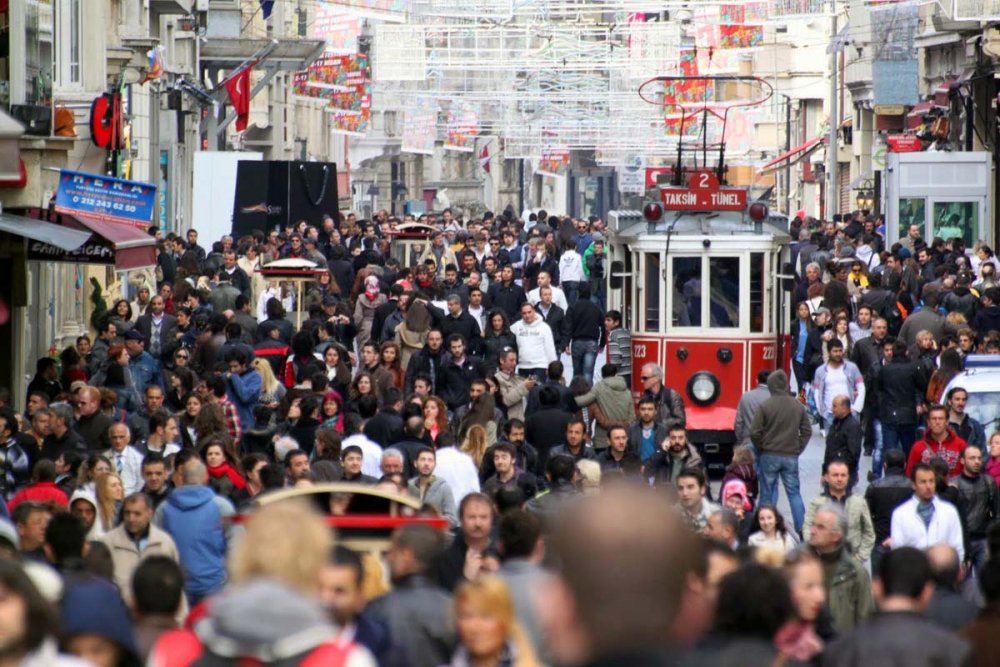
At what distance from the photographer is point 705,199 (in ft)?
59.6

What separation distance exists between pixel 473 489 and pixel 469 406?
3261 mm

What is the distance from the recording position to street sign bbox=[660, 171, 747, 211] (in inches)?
715

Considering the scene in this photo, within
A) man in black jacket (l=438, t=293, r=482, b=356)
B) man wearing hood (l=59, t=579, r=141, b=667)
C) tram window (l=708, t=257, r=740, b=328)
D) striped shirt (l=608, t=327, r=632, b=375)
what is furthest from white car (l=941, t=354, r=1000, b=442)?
man wearing hood (l=59, t=579, r=141, b=667)

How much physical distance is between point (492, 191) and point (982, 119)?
5384cm

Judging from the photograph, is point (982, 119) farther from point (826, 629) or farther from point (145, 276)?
point (826, 629)

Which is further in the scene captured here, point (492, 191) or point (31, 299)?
point (492, 191)

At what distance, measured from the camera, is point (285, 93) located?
57.4 meters

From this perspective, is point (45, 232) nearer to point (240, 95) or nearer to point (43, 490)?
point (43, 490)

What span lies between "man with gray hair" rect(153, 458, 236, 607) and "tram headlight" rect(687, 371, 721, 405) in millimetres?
8231

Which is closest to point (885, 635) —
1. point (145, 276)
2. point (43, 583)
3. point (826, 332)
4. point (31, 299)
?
point (43, 583)

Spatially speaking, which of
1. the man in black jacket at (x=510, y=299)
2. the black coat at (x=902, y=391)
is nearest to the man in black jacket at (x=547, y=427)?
the black coat at (x=902, y=391)

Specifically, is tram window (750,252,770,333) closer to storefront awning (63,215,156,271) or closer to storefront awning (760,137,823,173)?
storefront awning (63,215,156,271)

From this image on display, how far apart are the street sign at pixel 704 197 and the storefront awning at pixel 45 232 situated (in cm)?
575

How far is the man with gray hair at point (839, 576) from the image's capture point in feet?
29.9
